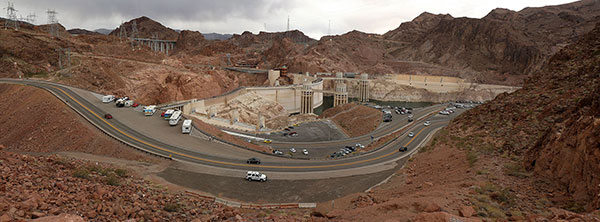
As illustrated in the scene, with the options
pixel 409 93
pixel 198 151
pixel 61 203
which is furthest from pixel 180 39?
pixel 61 203

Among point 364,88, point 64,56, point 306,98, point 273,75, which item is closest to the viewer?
point 64,56

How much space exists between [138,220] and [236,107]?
57.4 meters

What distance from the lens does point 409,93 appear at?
120m

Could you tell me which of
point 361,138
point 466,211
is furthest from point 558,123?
point 361,138

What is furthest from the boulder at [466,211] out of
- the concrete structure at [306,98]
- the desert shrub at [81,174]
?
the concrete structure at [306,98]

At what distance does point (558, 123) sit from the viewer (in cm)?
1482

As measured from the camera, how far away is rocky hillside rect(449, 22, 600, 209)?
34.4ft

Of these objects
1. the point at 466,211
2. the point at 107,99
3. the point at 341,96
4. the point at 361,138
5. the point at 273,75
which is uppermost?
the point at 273,75

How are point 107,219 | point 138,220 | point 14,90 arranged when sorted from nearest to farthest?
point 107,219, point 138,220, point 14,90

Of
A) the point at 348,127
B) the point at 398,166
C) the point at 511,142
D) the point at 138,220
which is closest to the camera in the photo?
the point at 138,220

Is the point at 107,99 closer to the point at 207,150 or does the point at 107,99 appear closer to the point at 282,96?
the point at 207,150

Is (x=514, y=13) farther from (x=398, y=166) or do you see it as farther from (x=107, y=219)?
(x=107, y=219)

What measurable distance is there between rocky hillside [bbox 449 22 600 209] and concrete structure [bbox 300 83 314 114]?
66.5m

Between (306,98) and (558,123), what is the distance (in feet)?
258
